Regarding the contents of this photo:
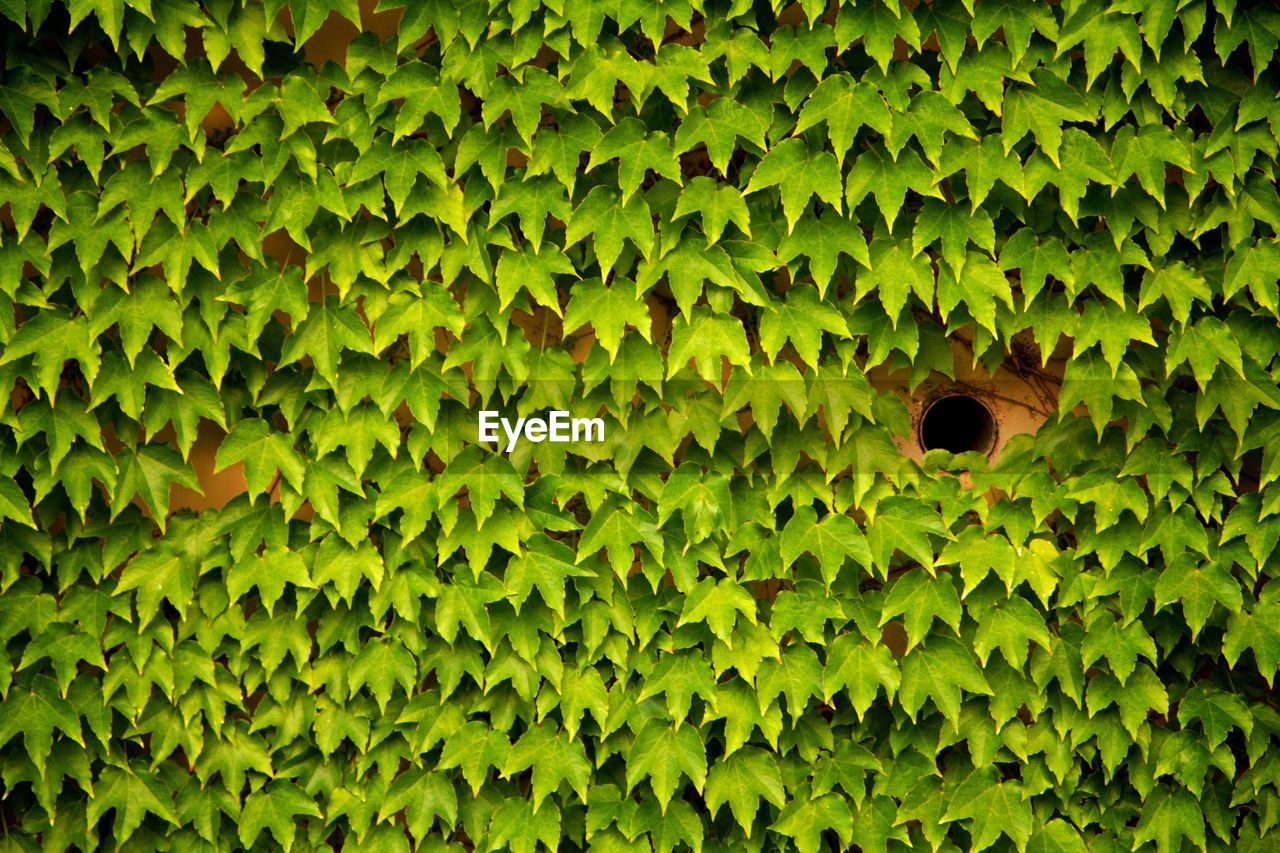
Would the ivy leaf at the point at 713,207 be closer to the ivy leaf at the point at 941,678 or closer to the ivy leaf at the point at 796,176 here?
the ivy leaf at the point at 796,176

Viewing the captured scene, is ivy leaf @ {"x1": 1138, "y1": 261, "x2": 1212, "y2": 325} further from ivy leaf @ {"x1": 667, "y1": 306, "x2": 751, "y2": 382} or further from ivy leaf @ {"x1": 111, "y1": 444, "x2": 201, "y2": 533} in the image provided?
ivy leaf @ {"x1": 111, "y1": 444, "x2": 201, "y2": 533}

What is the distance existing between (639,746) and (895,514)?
810mm

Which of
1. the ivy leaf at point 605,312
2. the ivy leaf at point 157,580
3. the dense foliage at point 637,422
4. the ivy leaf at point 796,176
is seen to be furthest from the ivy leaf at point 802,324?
the ivy leaf at point 157,580

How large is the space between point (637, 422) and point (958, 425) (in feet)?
3.32

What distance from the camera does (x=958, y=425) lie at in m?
2.91

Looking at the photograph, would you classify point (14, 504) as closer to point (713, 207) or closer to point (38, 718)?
point (38, 718)

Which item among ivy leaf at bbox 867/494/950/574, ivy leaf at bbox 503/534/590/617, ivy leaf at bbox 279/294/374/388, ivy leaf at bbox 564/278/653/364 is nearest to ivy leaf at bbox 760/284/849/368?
ivy leaf at bbox 564/278/653/364

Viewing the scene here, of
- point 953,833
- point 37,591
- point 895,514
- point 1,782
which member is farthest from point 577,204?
point 1,782

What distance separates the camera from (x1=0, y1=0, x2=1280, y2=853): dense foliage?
2.32 meters

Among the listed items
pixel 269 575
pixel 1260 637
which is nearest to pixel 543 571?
pixel 269 575

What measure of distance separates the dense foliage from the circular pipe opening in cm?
24

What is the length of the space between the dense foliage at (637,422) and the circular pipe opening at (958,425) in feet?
0.80

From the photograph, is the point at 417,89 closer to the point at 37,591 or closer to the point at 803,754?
the point at 37,591

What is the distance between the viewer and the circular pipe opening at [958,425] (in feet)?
9.00
